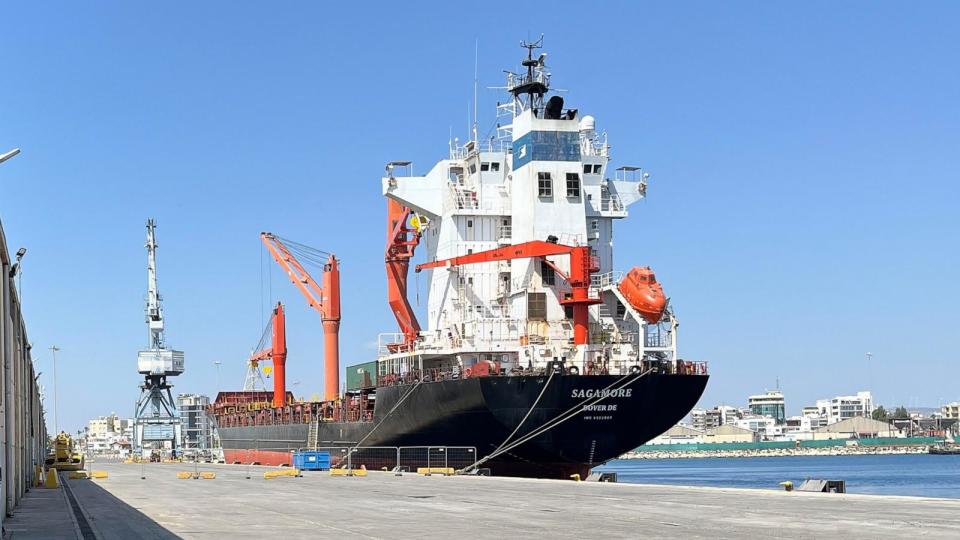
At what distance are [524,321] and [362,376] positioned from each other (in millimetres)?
11623

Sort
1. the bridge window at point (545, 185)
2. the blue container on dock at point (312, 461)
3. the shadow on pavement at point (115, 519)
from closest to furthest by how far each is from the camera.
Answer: the shadow on pavement at point (115, 519) → the bridge window at point (545, 185) → the blue container on dock at point (312, 461)

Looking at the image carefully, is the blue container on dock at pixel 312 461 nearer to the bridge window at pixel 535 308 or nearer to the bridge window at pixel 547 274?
the bridge window at pixel 535 308

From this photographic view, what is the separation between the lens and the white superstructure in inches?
1831

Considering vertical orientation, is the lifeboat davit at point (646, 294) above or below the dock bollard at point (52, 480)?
above

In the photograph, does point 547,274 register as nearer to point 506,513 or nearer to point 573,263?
point 573,263

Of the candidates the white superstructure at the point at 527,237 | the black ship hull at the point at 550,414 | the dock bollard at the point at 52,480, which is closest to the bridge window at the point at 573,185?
the white superstructure at the point at 527,237

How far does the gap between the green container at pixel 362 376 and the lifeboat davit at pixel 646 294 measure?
14121mm


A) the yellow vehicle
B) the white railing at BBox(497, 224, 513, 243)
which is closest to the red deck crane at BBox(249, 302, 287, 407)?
the yellow vehicle

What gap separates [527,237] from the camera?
48.5m

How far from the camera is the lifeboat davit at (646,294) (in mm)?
44250

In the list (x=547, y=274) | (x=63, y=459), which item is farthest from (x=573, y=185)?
(x=63, y=459)

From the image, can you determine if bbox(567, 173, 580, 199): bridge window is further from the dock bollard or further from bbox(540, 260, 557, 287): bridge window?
the dock bollard

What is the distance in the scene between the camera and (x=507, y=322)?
47.5 m

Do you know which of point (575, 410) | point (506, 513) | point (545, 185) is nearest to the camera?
point (506, 513)
